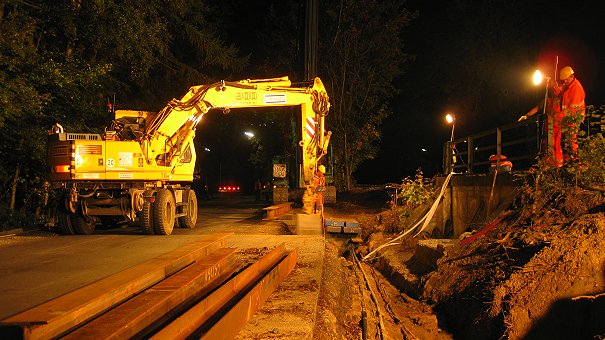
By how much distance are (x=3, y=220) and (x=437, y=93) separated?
1103 inches

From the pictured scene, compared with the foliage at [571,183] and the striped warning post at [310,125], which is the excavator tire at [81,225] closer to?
the striped warning post at [310,125]

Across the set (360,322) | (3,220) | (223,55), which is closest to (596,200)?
(360,322)

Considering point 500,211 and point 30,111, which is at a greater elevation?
point 30,111

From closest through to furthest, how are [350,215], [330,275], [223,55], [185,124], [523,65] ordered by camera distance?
[330,275], [185,124], [350,215], [223,55], [523,65]

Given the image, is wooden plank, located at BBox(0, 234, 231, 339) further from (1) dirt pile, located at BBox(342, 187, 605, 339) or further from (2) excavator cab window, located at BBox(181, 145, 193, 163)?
(2) excavator cab window, located at BBox(181, 145, 193, 163)

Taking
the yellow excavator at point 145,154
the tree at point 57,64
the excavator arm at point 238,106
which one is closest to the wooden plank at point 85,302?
the yellow excavator at point 145,154

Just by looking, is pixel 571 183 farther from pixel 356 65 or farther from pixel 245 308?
pixel 356 65

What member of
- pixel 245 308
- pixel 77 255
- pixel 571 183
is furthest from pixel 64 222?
pixel 571 183

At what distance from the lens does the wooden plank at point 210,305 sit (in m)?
4.16

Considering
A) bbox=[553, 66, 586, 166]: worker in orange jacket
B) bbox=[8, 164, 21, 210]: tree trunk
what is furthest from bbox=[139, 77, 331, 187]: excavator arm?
bbox=[8, 164, 21, 210]: tree trunk

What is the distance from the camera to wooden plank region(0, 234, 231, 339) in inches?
159

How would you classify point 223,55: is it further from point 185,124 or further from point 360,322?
point 360,322

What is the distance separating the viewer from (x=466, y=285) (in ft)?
23.4

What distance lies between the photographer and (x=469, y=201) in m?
10.5
